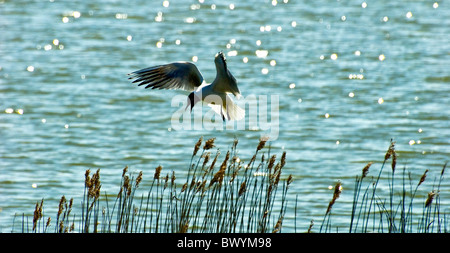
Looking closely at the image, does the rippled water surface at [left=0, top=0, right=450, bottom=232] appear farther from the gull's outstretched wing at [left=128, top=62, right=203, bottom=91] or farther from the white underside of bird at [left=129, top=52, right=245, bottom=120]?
the gull's outstretched wing at [left=128, top=62, right=203, bottom=91]

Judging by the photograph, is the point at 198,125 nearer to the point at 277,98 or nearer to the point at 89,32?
the point at 277,98

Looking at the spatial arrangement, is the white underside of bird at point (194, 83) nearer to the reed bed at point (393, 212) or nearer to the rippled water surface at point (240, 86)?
the reed bed at point (393, 212)

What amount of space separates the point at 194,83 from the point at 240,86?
7154mm

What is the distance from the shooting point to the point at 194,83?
19.4ft

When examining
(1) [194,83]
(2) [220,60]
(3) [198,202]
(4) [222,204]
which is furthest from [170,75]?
(4) [222,204]

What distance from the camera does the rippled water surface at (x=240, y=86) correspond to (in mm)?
9688

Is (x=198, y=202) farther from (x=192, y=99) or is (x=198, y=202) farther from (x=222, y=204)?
(x=192, y=99)

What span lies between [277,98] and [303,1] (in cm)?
866

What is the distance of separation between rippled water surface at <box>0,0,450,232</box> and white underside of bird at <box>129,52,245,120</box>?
80.4 inches

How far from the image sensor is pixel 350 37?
54.8 feet

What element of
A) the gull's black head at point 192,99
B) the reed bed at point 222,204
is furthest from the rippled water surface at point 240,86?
the gull's black head at point 192,99

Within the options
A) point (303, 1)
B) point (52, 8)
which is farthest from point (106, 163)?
point (303, 1)

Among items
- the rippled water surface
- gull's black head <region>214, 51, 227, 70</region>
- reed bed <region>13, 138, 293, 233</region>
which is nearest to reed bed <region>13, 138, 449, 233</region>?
reed bed <region>13, 138, 293, 233</region>

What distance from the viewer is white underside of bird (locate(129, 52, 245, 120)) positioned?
17.8 feet
